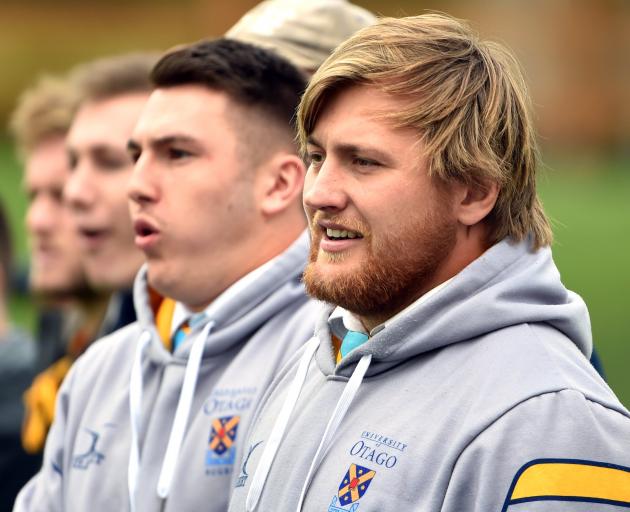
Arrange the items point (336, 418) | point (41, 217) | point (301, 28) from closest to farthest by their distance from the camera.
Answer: point (336, 418)
point (301, 28)
point (41, 217)

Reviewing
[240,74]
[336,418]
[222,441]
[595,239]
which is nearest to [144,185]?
[240,74]

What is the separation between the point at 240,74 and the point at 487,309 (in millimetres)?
1321

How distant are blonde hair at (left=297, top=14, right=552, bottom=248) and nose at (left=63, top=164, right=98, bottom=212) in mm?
2158

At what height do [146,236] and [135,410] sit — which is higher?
[146,236]

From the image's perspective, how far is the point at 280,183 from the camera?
11.7 feet

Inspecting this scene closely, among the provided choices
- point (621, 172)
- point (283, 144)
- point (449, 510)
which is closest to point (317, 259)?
point (449, 510)

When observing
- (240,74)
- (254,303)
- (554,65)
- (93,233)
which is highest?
(240,74)

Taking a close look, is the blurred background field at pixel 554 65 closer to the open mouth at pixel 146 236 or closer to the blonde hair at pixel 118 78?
the blonde hair at pixel 118 78

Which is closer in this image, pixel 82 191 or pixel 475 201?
pixel 475 201

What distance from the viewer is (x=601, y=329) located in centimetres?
1175

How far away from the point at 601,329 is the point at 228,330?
346 inches

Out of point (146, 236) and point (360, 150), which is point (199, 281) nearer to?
point (146, 236)

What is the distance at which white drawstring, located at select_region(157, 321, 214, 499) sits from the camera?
10.6 ft

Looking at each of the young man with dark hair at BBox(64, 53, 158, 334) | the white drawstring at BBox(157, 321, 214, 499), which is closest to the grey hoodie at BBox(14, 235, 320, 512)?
the white drawstring at BBox(157, 321, 214, 499)
